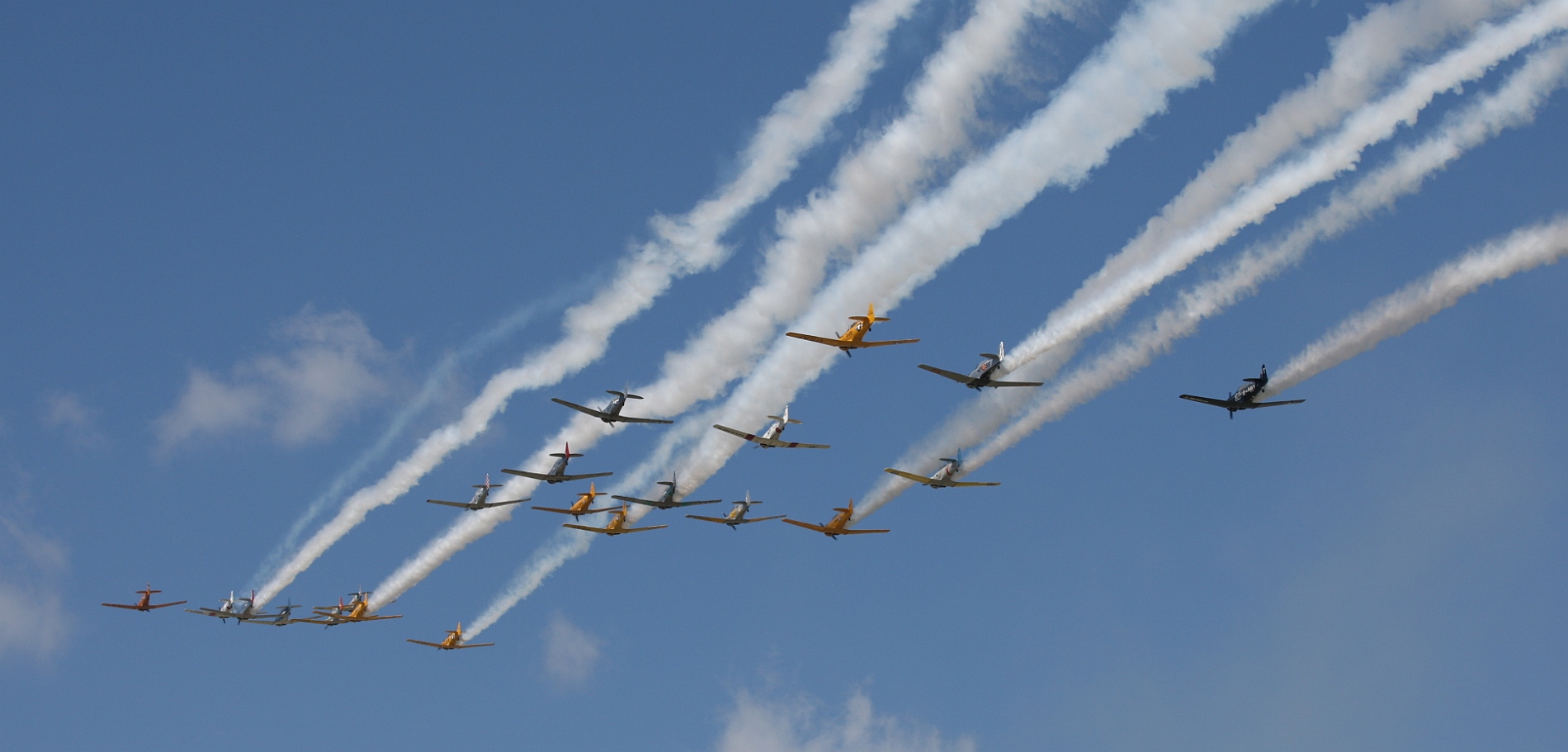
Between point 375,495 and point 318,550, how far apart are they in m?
5.60

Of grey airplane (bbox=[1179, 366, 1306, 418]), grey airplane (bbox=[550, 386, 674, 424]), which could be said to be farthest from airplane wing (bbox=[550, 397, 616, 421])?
grey airplane (bbox=[1179, 366, 1306, 418])

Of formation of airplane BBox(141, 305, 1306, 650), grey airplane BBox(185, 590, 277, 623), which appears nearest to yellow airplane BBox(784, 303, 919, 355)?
formation of airplane BBox(141, 305, 1306, 650)

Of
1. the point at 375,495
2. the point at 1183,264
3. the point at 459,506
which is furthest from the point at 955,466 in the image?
the point at 375,495

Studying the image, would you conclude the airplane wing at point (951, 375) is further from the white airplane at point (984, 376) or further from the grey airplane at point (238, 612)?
the grey airplane at point (238, 612)

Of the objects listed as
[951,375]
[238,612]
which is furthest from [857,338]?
[238,612]

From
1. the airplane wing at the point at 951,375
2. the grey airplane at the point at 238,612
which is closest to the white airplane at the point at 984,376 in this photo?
the airplane wing at the point at 951,375

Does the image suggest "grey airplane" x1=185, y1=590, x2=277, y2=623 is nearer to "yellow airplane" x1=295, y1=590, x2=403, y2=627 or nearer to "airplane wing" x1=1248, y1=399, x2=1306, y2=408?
"yellow airplane" x1=295, y1=590, x2=403, y2=627

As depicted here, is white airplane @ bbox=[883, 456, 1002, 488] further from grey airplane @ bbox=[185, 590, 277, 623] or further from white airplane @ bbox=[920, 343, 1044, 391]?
grey airplane @ bbox=[185, 590, 277, 623]

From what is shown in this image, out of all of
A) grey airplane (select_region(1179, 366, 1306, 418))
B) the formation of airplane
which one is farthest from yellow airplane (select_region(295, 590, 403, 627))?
Result: grey airplane (select_region(1179, 366, 1306, 418))

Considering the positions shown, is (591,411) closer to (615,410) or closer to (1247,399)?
(615,410)

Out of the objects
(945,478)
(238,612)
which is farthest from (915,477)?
(238,612)

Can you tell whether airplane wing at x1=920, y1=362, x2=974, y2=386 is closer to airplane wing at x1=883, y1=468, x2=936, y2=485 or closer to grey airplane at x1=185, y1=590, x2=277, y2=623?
airplane wing at x1=883, y1=468, x2=936, y2=485

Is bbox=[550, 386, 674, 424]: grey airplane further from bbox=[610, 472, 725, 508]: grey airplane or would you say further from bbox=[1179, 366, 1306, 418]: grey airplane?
bbox=[1179, 366, 1306, 418]: grey airplane

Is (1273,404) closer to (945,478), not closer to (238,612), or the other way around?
(945,478)
